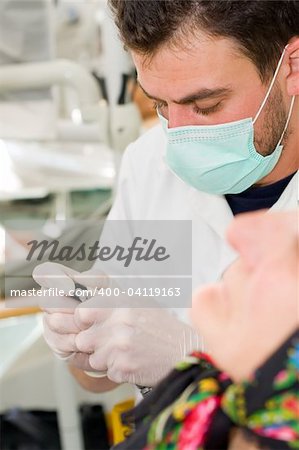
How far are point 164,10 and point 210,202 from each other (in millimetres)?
380

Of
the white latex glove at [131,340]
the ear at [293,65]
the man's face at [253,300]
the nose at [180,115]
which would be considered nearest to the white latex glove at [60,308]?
the white latex glove at [131,340]

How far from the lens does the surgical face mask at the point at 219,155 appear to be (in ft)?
3.68

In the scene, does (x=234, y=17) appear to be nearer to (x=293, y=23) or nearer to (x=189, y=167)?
(x=293, y=23)

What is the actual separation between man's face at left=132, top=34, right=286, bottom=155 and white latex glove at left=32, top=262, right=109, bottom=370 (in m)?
0.31

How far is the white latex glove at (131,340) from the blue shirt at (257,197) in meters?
0.29

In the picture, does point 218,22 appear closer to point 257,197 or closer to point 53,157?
point 257,197

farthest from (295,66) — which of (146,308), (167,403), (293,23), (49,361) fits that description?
(49,361)

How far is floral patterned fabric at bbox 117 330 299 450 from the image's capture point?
495 millimetres

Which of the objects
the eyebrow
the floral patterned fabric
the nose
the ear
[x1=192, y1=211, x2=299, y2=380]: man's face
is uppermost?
the ear

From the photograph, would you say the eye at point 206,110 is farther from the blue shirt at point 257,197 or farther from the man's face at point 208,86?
the blue shirt at point 257,197

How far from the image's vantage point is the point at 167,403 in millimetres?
589

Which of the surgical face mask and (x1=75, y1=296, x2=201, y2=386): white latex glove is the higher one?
the surgical face mask

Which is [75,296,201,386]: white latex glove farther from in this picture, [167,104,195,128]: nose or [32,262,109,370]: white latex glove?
[167,104,195,128]: nose

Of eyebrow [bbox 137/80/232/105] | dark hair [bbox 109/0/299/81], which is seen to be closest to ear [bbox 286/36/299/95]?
dark hair [bbox 109/0/299/81]
